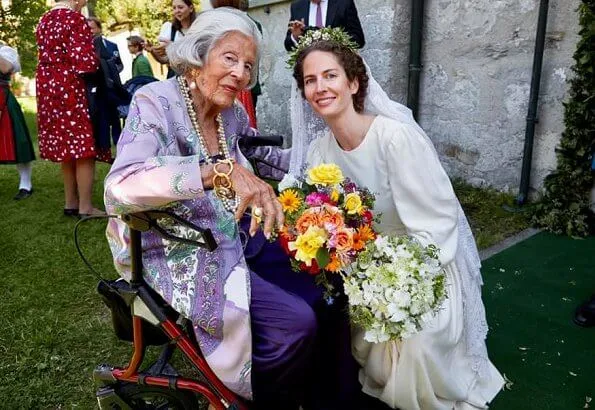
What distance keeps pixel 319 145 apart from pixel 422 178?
59cm

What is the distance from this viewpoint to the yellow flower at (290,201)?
1.83 m

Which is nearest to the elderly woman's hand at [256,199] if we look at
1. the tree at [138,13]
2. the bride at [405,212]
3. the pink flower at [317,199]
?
the pink flower at [317,199]

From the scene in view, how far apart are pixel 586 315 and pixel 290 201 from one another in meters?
2.04

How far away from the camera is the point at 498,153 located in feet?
16.0

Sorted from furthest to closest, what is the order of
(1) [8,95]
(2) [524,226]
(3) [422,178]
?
(1) [8,95]
(2) [524,226]
(3) [422,178]

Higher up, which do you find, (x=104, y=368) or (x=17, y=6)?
(x=17, y=6)

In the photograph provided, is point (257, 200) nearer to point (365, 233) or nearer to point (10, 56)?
point (365, 233)

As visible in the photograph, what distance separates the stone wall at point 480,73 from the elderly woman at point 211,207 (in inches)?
129

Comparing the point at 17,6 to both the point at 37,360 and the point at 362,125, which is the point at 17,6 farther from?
the point at 362,125

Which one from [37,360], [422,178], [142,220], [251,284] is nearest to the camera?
[142,220]

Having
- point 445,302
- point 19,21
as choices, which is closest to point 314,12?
point 445,302

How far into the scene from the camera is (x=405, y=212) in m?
2.14

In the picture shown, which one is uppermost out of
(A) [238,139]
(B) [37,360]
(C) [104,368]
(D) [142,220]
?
(A) [238,139]

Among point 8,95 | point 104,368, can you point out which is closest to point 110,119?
point 8,95
